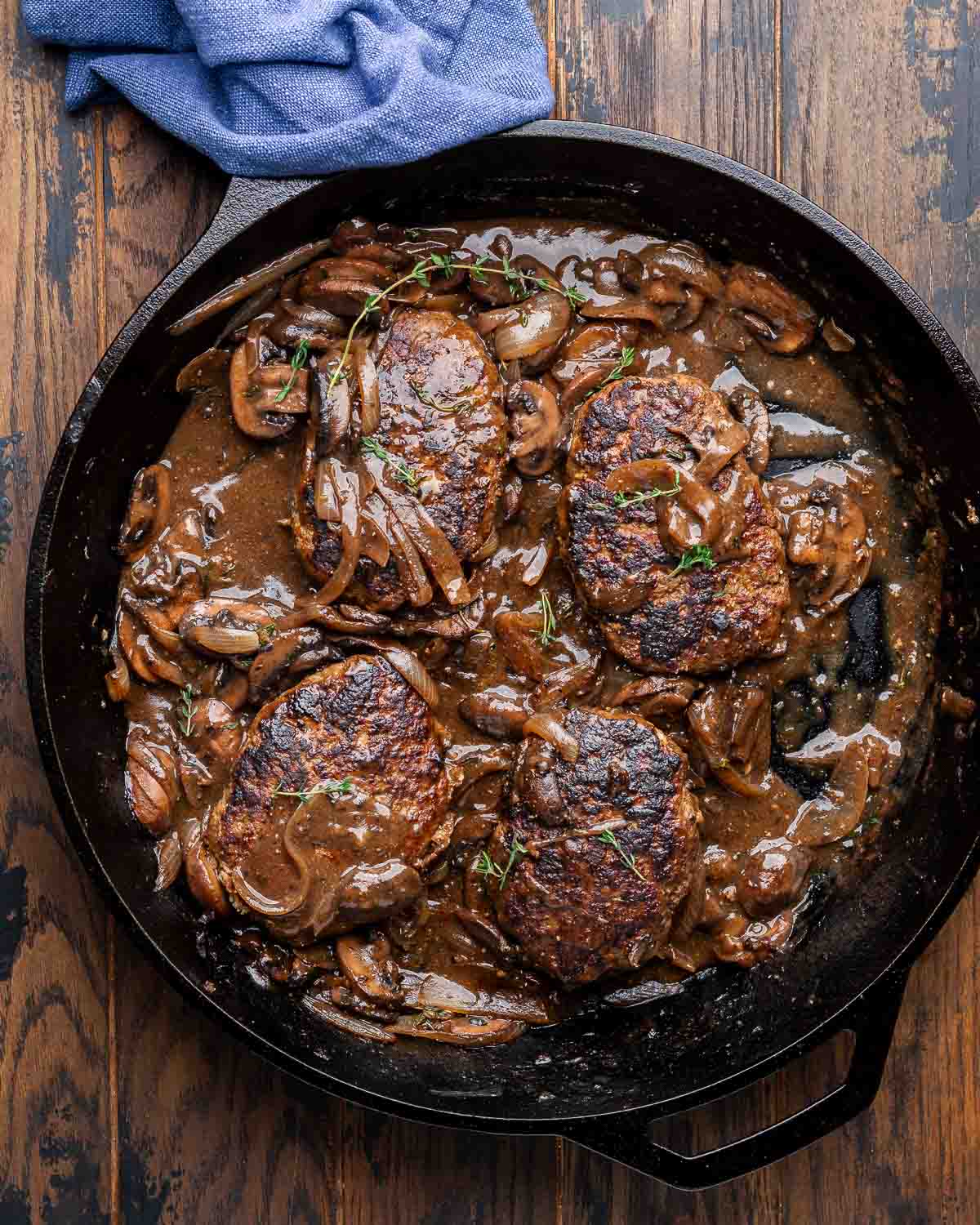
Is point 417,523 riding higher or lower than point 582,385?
lower

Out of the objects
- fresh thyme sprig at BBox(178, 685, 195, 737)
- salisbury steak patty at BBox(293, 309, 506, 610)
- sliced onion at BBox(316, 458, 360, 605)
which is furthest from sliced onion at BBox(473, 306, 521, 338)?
fresh thyme sprig at BBox(178, 685, 195, 737)

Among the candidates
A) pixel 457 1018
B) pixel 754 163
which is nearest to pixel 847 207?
pixel 754 163

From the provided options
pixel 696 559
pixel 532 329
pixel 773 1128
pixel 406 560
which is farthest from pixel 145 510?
pixel 773 1128

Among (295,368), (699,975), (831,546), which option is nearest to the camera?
(295,368)

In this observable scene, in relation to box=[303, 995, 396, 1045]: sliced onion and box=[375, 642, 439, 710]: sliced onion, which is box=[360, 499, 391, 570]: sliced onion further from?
box=[303, 995, 396, 1045]: sliced onion

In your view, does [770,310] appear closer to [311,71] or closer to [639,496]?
[639,496]

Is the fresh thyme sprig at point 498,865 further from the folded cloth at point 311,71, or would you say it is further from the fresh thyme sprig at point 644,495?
the folded cloth at point 311,71

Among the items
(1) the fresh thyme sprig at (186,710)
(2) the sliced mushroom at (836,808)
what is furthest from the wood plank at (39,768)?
(2) the sliced mushroom at (836,808)

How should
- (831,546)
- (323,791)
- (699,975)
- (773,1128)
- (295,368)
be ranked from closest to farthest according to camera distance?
(773,1128), (323,791), (295,368), (831,546), (699,975)
